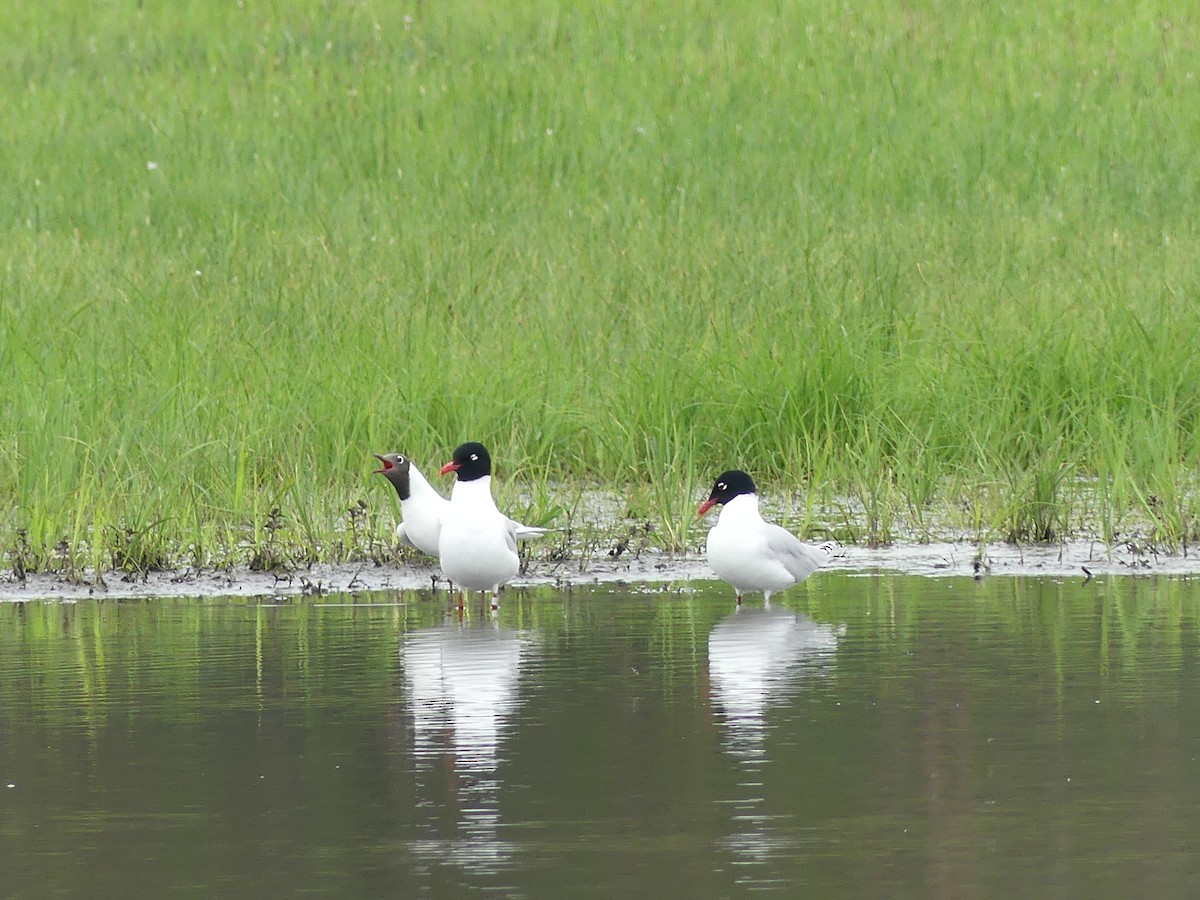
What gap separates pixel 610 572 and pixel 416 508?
34.1 inches

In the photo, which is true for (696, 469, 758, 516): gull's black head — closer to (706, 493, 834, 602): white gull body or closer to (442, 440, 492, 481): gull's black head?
(706, 493, 834, 602): white gull body

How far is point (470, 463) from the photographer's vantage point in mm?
8969

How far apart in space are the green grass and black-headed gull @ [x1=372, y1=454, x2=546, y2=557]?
34 cm

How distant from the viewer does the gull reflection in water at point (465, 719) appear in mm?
4918

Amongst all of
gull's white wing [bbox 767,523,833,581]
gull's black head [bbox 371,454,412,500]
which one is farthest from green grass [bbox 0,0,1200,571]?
gull's white wing [bbox 767,523,833,581]

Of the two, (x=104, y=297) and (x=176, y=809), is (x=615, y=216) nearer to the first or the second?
(x=104, y=297)

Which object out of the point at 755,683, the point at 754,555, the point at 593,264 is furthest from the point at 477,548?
the point at 593,264

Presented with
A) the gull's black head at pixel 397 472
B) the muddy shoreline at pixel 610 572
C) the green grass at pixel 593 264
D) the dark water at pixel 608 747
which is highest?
the green grass at pixel 593 264

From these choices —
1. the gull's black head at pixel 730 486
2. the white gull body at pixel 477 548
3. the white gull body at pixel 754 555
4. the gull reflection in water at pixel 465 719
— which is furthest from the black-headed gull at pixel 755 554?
the gull reflection in water at pixel 465 719

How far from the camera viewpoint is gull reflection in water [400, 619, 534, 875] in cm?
492

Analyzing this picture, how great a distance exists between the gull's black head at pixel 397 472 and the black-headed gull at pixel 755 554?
58.4 inches

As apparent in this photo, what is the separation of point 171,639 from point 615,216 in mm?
10347

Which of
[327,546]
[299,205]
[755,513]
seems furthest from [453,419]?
[299,205]

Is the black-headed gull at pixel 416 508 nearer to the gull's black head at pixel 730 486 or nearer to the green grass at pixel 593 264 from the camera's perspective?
the green grass at pixel 593 264
